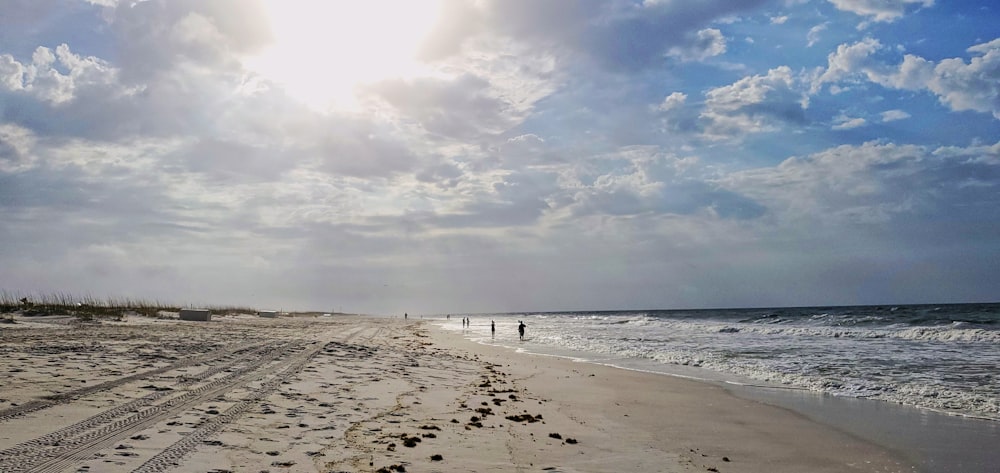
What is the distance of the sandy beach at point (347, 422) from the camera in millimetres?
6980

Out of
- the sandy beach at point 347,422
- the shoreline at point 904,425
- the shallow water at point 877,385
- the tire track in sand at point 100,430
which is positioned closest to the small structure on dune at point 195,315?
the sandy beach at point 347,422

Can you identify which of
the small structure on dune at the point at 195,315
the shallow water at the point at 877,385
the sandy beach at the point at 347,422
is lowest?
the shallow water at the point at 877,385

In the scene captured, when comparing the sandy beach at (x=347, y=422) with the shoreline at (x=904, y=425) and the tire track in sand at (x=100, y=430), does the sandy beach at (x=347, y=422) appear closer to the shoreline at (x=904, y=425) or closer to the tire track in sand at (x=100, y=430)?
the tire track in sand at (x=100, y=430)

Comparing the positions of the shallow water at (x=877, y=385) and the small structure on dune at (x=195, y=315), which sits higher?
the small structure on dune at (x=195, y=315)

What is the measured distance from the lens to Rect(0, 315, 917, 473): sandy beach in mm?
6980

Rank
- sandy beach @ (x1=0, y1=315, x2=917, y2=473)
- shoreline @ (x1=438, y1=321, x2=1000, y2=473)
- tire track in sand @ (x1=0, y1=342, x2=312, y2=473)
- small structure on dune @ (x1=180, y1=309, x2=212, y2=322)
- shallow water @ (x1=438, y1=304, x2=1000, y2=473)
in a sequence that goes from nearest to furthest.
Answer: tire track in sand @ (x1=0, y1=342, x2=312, y2=473) → sandy beach @ (x1=0, y1=315, x2=917, y2=473) → shoreline @ (x1=438, y1=321, x2=1000, y2=473) → shallow water @ (x1=438, y1=304, x2=1000, y2=473) → small structure on dune @ (x1=180, y1=309, x2=212, y2=322)

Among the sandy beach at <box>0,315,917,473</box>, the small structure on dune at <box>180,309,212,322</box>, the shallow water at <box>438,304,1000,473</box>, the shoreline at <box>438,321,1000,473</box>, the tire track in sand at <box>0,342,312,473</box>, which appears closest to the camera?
the tire track in sand at <box>0,342,312,473</box>

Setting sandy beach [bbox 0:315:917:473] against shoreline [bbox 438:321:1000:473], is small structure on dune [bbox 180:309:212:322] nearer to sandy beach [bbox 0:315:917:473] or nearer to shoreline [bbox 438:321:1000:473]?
sandy beach [bbox 0:315:917:473]

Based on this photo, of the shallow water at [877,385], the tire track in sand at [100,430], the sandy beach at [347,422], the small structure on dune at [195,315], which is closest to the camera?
the tire track in sand at [100,430]

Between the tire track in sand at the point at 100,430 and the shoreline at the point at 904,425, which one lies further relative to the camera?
the shoreline at the point at 904,425

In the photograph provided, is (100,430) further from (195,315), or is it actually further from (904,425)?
(195,315)

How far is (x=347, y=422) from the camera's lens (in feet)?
30.2

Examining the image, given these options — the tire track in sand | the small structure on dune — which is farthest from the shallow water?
the small structure on dune

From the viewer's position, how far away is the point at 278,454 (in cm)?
713
